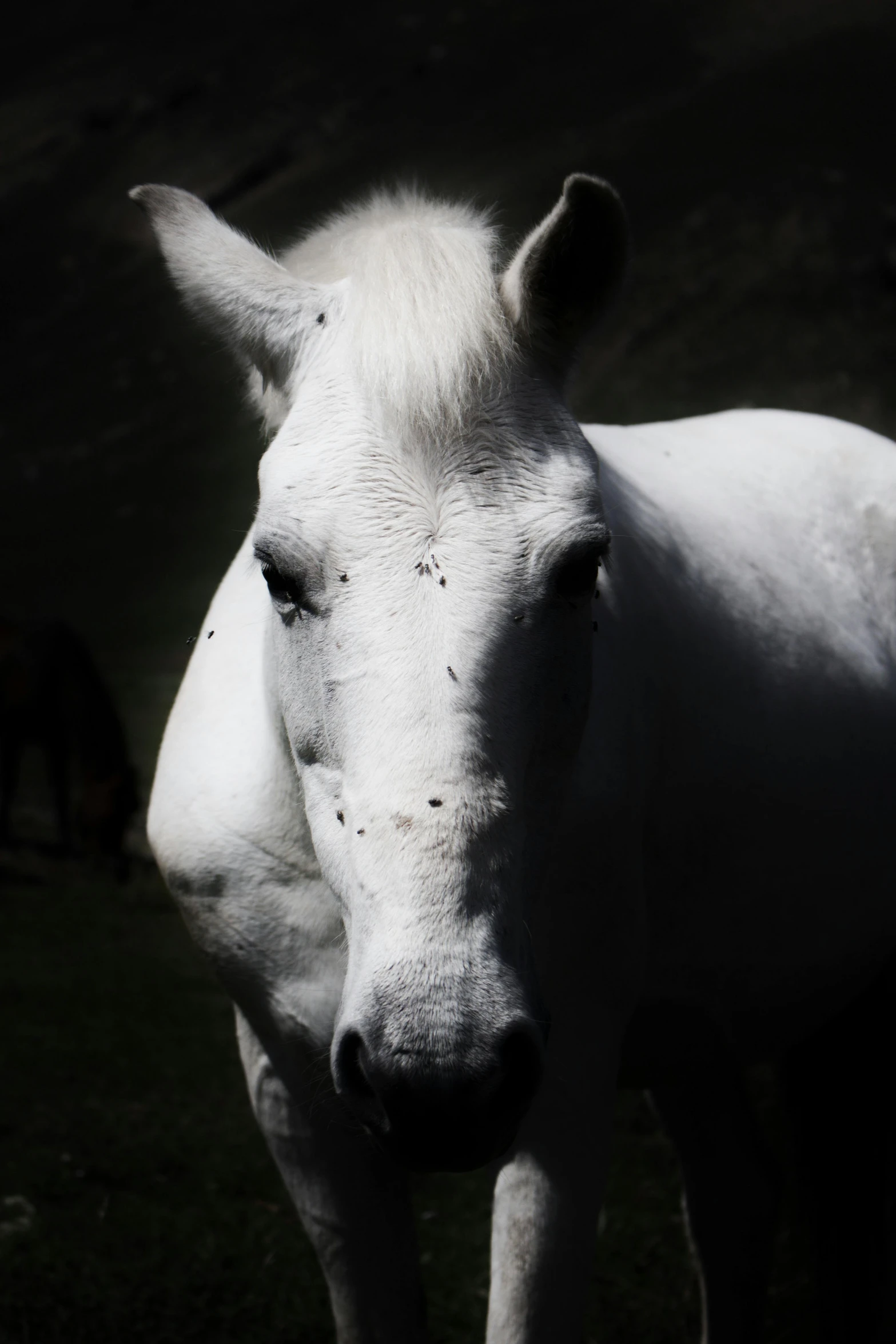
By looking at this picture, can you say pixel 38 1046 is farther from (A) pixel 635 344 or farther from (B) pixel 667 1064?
(A) pixel 635 344

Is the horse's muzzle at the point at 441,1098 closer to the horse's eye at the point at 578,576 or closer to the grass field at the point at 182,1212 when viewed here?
the horse's eye at the point at 578,576

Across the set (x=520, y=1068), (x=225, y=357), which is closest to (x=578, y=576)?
(x=520, y=1068)

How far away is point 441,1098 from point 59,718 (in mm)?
9742

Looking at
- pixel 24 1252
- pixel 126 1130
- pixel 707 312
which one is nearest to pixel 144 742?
pixel 126 1130

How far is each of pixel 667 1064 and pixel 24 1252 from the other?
2.06 meters

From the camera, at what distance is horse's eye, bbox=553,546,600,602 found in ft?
5.41

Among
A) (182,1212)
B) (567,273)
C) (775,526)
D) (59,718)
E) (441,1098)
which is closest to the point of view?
(441,1098)

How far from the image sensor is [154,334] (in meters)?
26.2

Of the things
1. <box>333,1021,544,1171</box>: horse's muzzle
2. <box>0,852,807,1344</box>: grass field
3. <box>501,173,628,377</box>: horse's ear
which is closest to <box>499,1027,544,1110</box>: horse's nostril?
<box>333,1021,544,1171</box>: horse's muzzle

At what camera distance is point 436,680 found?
148 centimetres

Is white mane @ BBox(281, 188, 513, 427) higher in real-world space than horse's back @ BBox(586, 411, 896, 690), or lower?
higher

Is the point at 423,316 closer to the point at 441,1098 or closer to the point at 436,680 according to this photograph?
the point at 436,680

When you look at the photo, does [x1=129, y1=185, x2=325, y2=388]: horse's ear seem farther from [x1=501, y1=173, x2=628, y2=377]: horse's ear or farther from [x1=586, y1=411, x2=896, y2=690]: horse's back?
[x1=586, y1=411, x2=896, y2=690]: horse's back

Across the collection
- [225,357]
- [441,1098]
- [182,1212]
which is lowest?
[182,1212]
